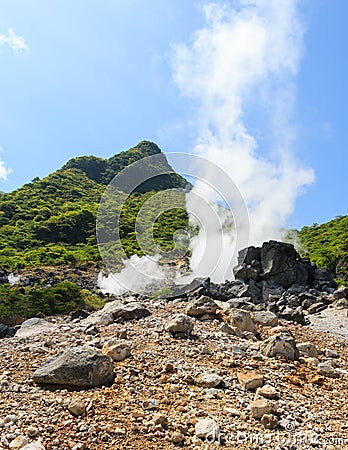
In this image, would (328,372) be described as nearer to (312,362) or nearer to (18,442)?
(312,362)

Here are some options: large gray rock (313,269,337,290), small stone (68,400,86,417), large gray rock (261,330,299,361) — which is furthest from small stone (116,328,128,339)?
large gray rock (313,269,337,290)

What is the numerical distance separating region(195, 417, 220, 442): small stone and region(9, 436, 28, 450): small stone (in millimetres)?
1834

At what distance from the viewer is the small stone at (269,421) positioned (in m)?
4.72

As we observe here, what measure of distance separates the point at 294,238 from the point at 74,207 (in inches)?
1446

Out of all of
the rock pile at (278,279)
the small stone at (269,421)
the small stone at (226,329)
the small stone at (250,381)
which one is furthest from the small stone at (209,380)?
the rock pile at (278,279)

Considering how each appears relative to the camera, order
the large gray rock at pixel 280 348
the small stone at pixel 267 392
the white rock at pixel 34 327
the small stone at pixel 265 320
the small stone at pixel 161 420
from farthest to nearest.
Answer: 1. the small stone at pixel 265 320
2. the white rock at pixel 34 327
3. the large gray rock at pixel 280 348
4. the small stone at pixel 267 392
5. the small stone at pixel 161 420

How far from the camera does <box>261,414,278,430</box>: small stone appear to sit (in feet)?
15.5

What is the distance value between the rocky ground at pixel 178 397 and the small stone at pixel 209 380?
0.6 inches

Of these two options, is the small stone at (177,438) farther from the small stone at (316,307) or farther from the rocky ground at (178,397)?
the small stone at (316,307)

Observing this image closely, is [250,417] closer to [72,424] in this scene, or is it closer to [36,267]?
[72,424]

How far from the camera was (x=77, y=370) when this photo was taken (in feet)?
17.7

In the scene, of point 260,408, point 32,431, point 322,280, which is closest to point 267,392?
point 260,408

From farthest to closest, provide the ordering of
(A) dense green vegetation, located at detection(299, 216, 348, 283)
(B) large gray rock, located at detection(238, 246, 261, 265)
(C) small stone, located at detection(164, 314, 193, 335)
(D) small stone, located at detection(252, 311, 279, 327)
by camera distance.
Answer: (A) dense green vegetation, located at detection(299, 216, 348, 283)
(B) large gray rock, located at detection(238, 246, 261, 265)
(D) small stone, located at detection(252, 311, 279, 327)
(C) small stone, located at detection(164, 314, 193, 335)

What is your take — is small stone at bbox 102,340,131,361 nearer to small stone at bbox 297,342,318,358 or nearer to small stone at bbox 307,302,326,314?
small stone at bbox 297,342,318,358
